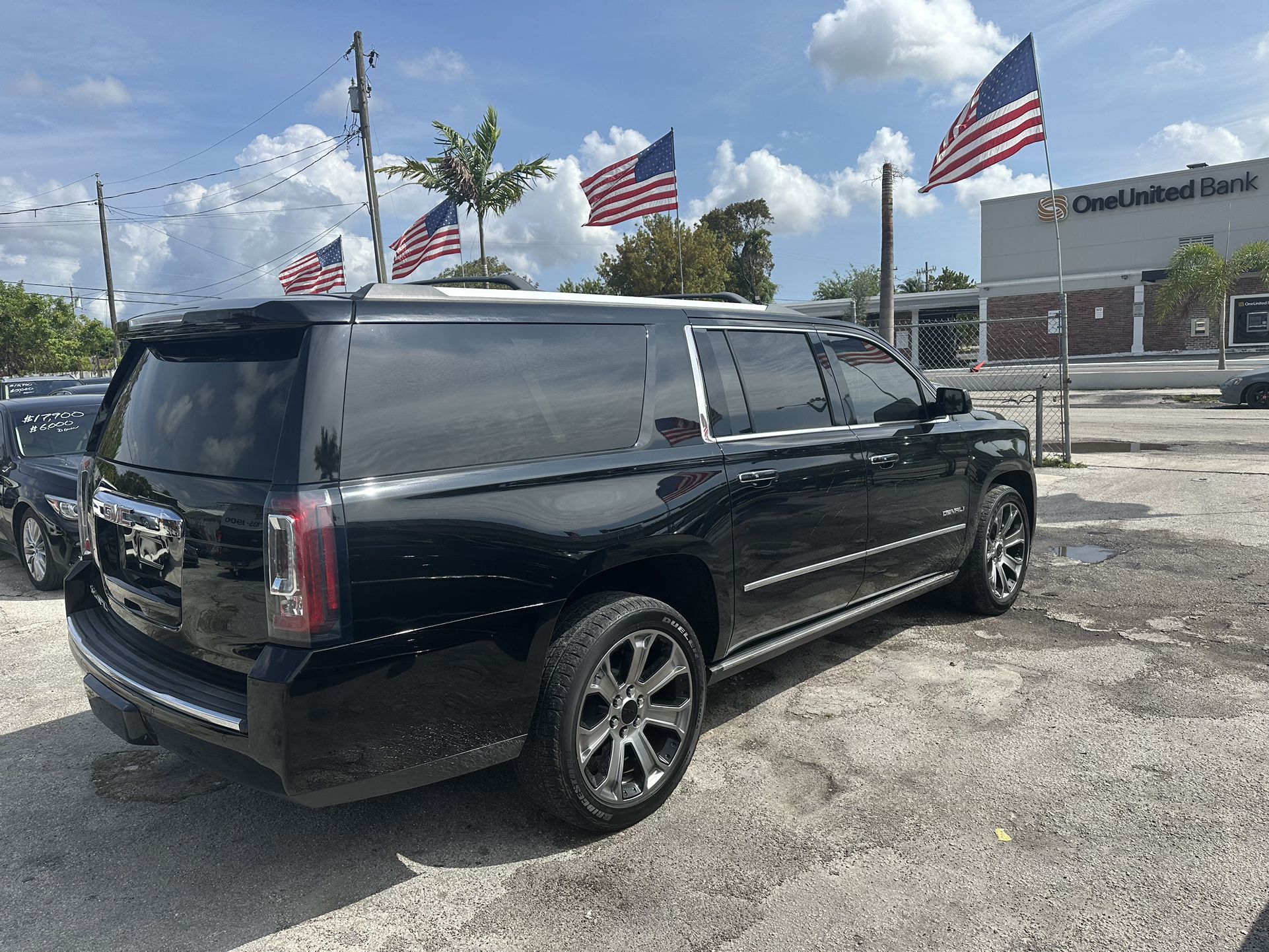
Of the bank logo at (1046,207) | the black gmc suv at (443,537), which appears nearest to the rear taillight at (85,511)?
the black gmc suv at (443,537)

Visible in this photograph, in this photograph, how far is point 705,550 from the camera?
11.4ft

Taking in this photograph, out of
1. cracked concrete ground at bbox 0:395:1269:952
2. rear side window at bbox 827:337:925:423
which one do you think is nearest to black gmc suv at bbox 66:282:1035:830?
cracked concrete ground at bbox 0:395:1269:952

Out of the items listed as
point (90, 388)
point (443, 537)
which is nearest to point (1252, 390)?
point (90, 388)

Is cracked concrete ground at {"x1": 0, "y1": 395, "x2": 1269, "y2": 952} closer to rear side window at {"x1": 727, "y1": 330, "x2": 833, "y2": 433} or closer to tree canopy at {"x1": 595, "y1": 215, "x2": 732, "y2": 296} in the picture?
rear side window at {"x1": 727, "y1": 330, "x2": 833, "y2": 433}

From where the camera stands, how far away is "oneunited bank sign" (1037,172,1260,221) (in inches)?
1508

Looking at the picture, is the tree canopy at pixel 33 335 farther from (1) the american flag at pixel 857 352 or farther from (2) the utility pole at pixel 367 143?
(1) the american flag at pixel 857 352

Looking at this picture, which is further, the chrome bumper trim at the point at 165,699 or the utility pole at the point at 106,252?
the utility pole at the point at 106,252

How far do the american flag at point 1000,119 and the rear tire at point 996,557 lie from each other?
7725mm

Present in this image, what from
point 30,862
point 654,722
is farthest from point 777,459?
point 30,862

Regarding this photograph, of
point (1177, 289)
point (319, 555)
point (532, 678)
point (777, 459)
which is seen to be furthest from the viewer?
A: point (1177, 289)

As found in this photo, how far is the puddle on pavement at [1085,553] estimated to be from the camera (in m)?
6.96

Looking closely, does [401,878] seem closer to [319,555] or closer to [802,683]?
[319,555]

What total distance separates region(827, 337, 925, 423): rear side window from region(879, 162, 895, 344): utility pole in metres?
13.6

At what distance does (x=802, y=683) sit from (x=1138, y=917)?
206 centimetres
